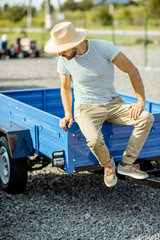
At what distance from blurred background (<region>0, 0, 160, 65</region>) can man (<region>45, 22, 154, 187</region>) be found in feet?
2.81

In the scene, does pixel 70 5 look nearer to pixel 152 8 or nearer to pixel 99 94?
pixel 152 8

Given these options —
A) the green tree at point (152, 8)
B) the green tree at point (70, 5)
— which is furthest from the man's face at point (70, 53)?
the green tree at point (70, 5)

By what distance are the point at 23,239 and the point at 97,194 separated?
1.15 m

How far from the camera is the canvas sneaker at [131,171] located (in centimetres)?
370

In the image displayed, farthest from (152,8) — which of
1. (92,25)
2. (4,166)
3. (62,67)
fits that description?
(62,67)

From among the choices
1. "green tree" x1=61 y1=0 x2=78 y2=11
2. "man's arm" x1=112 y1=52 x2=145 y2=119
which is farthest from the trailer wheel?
"green tree" x1=61 y1=0 x2=78 y2=11

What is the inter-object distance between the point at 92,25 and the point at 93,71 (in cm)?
3146

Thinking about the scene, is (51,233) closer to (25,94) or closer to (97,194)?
(97,194)

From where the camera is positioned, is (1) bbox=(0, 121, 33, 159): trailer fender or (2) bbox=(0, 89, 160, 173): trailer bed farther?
(1) bbox=(0, 121, 33, 159): trailer fender

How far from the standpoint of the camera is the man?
369 cm

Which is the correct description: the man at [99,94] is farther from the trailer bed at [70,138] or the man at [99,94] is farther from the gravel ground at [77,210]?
the gravel ground at [77,210]

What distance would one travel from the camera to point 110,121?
3922mm

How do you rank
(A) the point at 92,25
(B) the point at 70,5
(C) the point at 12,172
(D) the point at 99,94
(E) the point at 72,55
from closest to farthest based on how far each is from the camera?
(E) the point at 72,55
(D) the point at 99,94
(C) the point at 12,172
(A) the point at 92,25
(B) the point at 70,5

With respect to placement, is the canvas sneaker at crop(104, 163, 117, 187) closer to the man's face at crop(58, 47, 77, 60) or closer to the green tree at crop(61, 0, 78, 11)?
the man's face at crop(58, 47, 77, 60)
